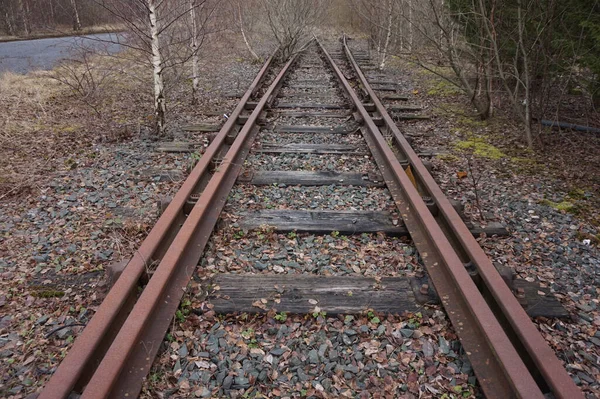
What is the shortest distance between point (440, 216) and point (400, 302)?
112 centimetres

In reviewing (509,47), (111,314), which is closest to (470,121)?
(509,47)

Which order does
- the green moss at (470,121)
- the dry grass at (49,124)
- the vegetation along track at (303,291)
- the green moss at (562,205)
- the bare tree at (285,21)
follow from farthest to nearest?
the bare tree at (285,21) → the green moss at (470,121) → the dry grass at (49,124) → the green moss at (562,205) → the vegetation along track at (303,291)

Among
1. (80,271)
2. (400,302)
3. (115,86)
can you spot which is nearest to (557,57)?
(400,302)

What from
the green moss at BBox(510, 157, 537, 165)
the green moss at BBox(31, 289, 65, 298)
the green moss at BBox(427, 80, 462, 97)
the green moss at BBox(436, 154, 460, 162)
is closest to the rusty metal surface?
the green moss at BBox(31, 289, 65, 298)

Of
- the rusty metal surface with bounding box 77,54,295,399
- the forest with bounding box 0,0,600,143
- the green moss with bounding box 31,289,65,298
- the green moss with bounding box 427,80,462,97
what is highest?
the forest with bounding box 0,0,600,143

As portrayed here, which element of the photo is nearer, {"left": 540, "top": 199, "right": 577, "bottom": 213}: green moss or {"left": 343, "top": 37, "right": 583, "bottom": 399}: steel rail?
{"left": 343, "top": 37, "right": 583, "bottom": 399}: steel rail

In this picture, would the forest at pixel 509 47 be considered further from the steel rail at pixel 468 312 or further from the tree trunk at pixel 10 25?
the tree trunk at pixel 10 25

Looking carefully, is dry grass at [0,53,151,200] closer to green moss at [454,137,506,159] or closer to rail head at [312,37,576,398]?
rail head at [312,37,576,398]

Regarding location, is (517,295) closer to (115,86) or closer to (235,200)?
(235,200)

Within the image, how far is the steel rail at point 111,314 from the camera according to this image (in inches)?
74.1

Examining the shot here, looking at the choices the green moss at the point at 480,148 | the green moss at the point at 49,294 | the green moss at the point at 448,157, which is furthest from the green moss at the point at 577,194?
the green moss at the point at 49,294

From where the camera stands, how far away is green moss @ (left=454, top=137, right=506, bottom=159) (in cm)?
532

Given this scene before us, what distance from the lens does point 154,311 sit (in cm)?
240

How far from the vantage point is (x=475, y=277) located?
8.79ft
